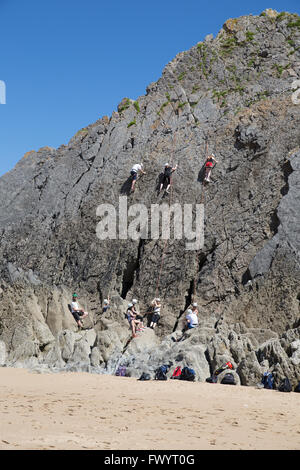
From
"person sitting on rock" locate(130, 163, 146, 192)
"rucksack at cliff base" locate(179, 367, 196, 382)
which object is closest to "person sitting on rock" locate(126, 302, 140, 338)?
"rucksack at cliff base" locate(179, 367, 196, 382)

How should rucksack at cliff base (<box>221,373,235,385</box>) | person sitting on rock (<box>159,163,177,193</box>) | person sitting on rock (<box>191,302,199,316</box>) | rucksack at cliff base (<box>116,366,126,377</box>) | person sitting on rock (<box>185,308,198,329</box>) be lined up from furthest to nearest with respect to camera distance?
person sitting on rock (<box>159,163,177,193</box>) → person sitting on rock (<box>191,302,199,316</box>) → person sitting on rock (<box>185,308,198,329</box>) → rucksack at cliff base (<box>116,366,126,377</box>) → rucksack at cliff base (<box>221,373,235,385</box>)

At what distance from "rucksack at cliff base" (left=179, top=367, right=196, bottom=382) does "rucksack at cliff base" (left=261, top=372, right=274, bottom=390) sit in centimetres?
218

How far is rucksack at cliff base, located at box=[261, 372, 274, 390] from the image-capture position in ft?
45.4

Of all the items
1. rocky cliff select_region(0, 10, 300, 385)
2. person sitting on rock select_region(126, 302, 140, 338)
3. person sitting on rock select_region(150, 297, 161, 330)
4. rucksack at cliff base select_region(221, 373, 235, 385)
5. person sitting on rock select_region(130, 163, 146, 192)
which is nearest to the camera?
rucksack at cliff base select_region(221, 373, 235, 385)

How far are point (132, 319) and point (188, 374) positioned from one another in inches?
249

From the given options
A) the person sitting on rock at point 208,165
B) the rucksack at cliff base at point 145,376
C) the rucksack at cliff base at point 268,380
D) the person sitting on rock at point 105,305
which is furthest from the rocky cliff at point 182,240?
the rucksack at cliff base at point 145,376

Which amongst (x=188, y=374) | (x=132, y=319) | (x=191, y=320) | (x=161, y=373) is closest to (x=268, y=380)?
(x=188, y=374)

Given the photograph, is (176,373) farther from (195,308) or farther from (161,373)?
(195,308)

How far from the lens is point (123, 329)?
2122 cm

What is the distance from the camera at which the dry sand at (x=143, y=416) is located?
7449mm

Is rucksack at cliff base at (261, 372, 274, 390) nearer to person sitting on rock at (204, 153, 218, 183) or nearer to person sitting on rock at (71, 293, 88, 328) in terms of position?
person sitting on rock at (71, 293, 88, 328)

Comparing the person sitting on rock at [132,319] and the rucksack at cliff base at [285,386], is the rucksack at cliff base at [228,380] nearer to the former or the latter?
the rucksack at cliff base at [285,386]

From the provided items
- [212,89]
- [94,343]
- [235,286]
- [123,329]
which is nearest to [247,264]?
[235,286]

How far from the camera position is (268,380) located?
45.7 ft
